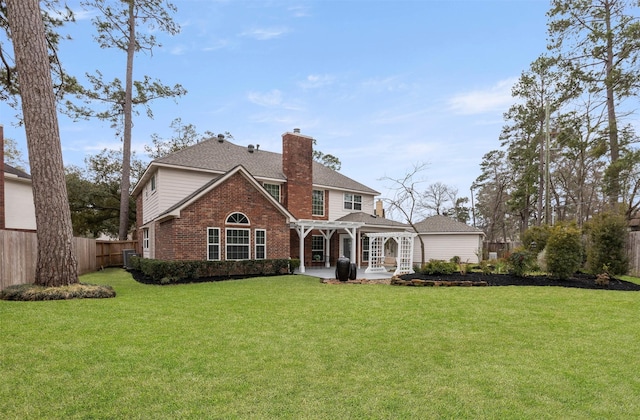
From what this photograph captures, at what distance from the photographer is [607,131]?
61.4 ft

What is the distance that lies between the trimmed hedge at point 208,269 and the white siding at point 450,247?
44.5 feet

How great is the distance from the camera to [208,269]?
13352 millimetres

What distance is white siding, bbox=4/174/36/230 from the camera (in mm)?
19531

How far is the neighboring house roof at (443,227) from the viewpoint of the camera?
24766mm

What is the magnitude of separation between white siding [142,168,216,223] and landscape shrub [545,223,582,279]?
15.0 metres

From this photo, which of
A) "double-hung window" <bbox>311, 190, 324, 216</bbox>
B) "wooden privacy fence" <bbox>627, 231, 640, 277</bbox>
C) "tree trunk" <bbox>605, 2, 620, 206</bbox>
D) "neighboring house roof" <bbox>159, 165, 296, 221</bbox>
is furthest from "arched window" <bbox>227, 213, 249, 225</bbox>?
"tree trunk" <bbox>605, 2, 620, 206</bbox>

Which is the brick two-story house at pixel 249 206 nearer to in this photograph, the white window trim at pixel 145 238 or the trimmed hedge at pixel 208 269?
the white window trim at pixel 145 238

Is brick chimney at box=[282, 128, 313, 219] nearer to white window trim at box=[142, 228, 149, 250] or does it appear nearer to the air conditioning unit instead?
white window trim at box=[142, 228, 149, 250]

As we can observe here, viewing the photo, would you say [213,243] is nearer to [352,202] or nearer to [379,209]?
[352,202]

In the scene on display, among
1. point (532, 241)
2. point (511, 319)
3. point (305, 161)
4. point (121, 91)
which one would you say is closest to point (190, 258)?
point (305, 161)

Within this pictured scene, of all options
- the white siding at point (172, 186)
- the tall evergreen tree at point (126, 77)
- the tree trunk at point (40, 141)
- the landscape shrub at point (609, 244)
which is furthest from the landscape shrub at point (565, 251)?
the tall evergreen tree at point (126, 77)

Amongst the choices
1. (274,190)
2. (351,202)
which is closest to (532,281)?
(351,202)

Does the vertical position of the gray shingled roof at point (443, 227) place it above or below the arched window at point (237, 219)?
below

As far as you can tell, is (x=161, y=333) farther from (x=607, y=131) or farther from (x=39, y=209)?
(x=607, y=131)
